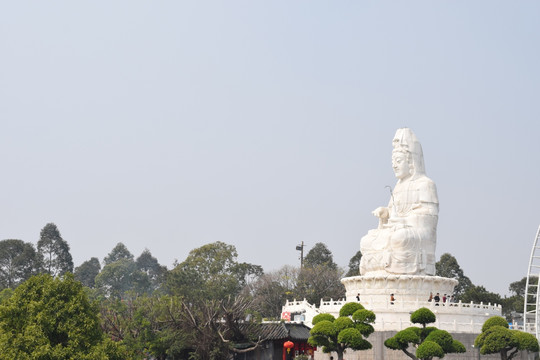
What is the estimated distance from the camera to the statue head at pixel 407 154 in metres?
38.4

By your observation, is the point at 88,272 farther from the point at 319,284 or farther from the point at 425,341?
the point at 425,341

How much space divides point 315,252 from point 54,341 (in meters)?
48.1

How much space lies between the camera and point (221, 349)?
30797 mm

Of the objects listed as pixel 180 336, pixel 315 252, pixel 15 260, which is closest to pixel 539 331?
pixel 180 336

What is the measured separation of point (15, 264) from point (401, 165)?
41083mm

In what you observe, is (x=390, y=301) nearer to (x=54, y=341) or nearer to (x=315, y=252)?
(x=54, y=341)

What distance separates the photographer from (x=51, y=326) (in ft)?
64.5

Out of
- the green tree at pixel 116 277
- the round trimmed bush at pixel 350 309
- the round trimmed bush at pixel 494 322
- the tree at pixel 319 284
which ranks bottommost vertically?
the round trimmed bush at pixel 494 322

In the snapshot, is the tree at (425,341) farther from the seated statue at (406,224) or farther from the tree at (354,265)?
the tree at (354,265)

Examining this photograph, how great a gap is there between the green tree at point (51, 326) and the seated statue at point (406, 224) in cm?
1767

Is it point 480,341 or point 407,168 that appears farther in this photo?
point 407,168

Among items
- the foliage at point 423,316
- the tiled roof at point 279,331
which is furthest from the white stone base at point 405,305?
the foliage at point 423,316

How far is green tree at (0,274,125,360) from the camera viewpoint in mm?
19078

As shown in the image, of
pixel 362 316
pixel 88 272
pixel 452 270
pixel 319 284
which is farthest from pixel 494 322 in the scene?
pixel 88 272
